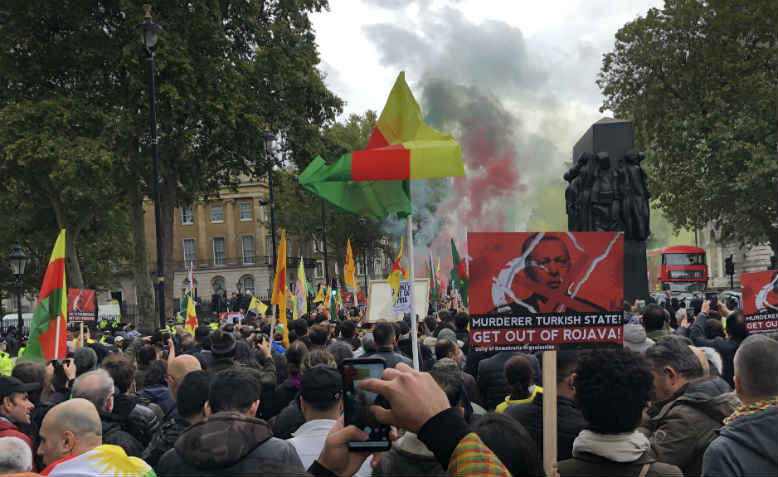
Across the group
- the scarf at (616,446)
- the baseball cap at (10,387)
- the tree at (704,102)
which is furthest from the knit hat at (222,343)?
the tree at (704,102)

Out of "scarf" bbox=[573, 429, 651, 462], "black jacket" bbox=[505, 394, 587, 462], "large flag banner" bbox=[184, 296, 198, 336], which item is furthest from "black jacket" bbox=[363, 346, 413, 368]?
"large flag banner" bbox=[184, 296, 198, 336]

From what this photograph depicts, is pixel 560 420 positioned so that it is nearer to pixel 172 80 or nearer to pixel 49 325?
pixel 49 325

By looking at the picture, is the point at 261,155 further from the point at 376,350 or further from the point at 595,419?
the point at 595,419

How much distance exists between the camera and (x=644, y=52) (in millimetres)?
35406

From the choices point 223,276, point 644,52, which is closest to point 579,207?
point 644,52

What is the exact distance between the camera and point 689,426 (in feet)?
13.4

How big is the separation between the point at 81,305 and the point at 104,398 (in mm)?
12595

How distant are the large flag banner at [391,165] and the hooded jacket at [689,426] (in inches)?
67.7

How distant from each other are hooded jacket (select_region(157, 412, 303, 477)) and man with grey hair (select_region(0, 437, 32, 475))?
1.18 meters

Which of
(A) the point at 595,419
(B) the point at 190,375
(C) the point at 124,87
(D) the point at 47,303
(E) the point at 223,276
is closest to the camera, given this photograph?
(A) the point at 595,419

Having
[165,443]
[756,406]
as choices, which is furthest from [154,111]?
[756,406]

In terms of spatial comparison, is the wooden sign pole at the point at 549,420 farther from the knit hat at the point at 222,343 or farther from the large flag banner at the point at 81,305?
the large flag banner at the point at 81,305

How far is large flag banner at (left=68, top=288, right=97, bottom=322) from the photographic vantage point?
53.1ft

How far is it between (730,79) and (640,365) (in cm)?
3567
